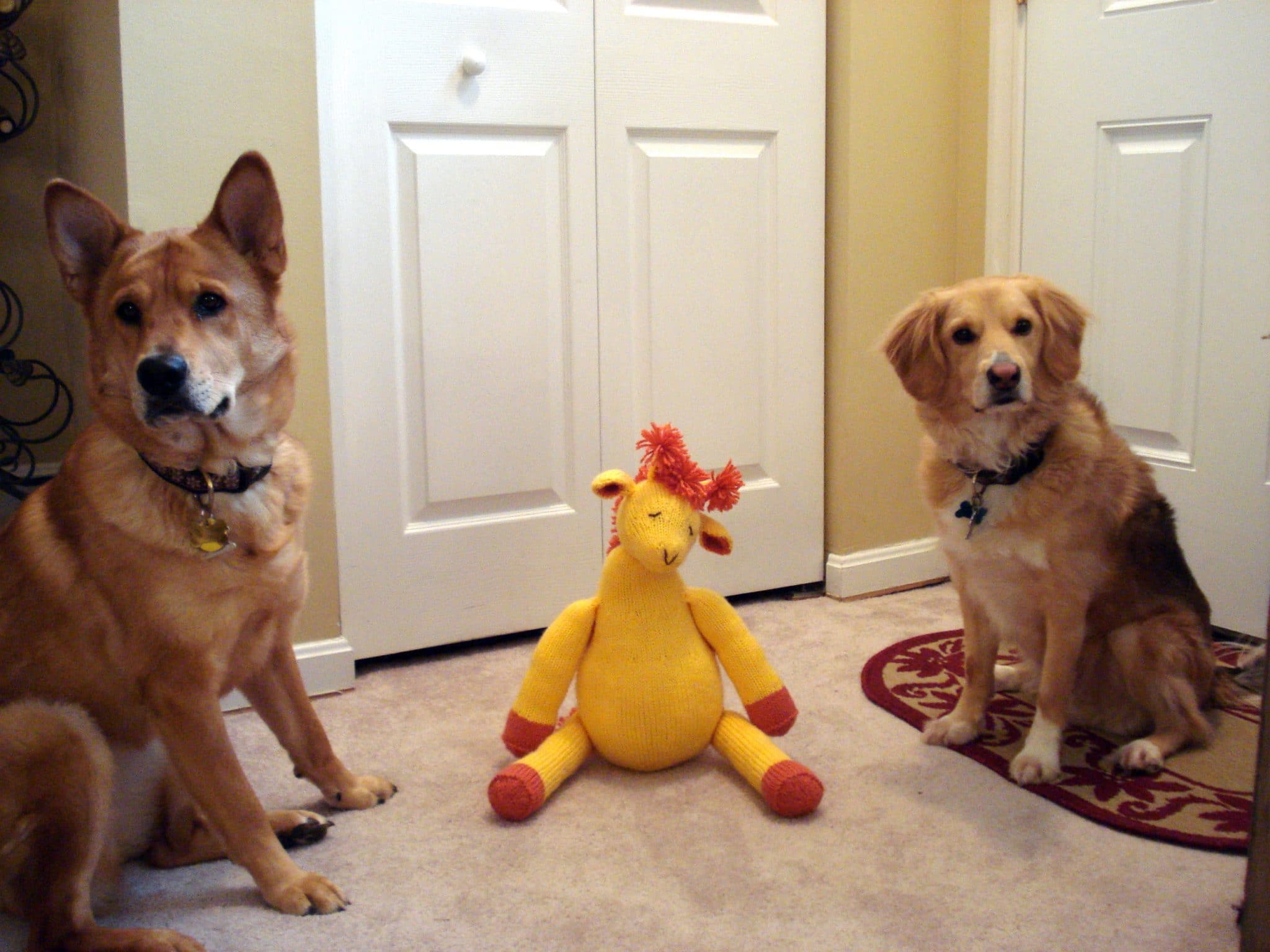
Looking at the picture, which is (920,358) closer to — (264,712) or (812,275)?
(812,275)

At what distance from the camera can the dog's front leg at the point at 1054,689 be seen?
69.1 inches

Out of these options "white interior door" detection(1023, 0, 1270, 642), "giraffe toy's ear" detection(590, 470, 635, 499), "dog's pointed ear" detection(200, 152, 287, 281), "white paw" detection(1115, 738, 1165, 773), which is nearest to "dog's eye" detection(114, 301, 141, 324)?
"dog's pointed ear" detection(200, 152, 287, 281)

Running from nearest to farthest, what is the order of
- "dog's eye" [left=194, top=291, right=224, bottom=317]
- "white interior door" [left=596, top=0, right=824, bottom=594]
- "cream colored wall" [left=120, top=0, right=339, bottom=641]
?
"dog's eye" [left=194, top=291, right=224, bottom=317], "cream colored wall" [left=120, top=0, right=339, bottom=641], "white interior door" [left=596, top=0, right=824, bottom=594]

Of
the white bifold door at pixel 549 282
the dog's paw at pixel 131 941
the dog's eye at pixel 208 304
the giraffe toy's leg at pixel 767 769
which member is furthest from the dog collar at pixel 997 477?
the dog's paw at pixel 131 941

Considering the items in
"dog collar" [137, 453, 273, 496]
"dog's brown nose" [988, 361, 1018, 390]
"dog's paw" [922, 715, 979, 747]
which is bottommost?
"dog's paw" [922, 715, 979, 747]

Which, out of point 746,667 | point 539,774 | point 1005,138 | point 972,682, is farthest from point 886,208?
point 539,774

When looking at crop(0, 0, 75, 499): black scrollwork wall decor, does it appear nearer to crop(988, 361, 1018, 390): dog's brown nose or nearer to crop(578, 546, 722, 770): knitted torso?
crop(578, 546, 722, 770): knitted torso

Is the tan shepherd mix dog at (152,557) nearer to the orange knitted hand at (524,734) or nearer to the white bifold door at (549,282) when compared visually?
the orange knitted hand at (524,734)

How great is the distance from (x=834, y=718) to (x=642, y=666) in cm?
49

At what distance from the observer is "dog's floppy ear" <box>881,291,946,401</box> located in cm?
179

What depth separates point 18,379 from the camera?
2.32 m

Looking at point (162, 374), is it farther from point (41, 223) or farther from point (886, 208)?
point (886, 208)

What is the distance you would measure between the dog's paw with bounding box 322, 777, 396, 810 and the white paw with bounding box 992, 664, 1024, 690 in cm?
120

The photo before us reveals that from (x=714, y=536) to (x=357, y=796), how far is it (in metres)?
0.70
